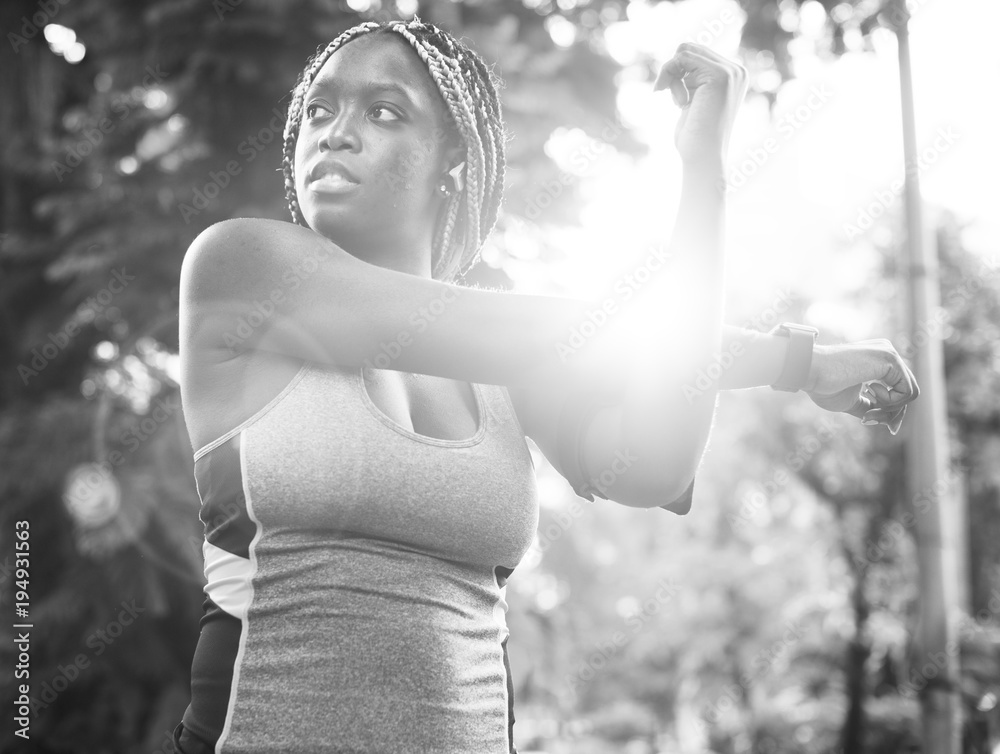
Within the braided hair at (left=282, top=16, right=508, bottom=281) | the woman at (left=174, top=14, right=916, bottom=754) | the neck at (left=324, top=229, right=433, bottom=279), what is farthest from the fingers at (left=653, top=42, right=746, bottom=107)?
the neck at (left=324, top=229, right=433, bottom=279)

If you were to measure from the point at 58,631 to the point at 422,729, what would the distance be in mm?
3232

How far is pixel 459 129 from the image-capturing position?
153 centimetres

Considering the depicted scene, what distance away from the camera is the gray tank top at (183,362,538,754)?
44.9 inches

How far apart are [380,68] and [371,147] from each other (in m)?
0.14

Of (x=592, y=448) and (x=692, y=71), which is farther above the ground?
(x=692, y=71)

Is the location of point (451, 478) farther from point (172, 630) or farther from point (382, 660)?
point (172, 630)

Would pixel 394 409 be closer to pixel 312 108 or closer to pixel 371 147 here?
pixel 371 147

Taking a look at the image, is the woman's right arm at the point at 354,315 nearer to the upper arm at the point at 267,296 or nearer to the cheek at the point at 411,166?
the upper arm at the point at 267,296

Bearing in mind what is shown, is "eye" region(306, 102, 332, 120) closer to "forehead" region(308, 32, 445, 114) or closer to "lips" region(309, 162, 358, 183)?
"forehead" region(308, 32, 445, 114)

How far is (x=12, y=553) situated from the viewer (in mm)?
3988

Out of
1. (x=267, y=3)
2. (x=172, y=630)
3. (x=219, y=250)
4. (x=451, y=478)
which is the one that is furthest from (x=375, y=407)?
(x=172, y=630)

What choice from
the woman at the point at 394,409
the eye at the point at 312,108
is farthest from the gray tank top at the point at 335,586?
the eye at the point at 312,108

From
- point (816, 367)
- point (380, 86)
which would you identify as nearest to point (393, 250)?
point (380, 86)

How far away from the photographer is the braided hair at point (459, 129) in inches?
59.4
